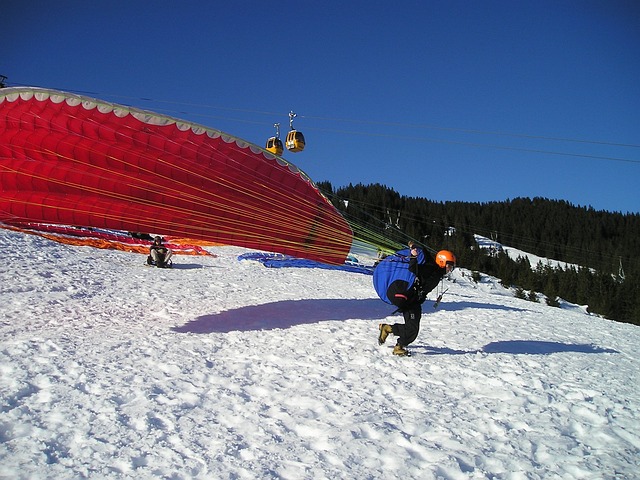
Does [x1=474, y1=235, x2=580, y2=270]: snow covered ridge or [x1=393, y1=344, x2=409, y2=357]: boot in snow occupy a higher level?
[x1=474, y1=235, x2=580, y2=270]: snow covered ridge

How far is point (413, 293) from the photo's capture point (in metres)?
6.34

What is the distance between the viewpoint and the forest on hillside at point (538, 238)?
5006 centimetres

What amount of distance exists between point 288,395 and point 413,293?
2.64 metres

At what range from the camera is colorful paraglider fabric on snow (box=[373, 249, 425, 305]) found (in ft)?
21.4

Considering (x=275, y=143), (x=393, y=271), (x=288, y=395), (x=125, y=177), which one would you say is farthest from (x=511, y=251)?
(x=288, y=395)

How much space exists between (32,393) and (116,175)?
3.76 meters

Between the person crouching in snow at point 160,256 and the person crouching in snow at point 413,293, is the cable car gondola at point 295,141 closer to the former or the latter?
the person crouching in snow at point 160,256

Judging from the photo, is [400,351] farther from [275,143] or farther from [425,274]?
[275,143]

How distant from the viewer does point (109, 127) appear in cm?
687

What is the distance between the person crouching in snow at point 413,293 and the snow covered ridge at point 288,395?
13.6 inches

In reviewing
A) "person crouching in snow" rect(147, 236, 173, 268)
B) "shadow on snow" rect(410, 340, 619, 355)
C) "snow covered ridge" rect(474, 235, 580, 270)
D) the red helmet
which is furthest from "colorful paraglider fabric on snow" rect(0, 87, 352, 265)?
"snow covered ridge" rect(474, 235, 580, 270)

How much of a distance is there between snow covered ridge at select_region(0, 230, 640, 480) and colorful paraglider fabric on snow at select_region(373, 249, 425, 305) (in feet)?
2.79

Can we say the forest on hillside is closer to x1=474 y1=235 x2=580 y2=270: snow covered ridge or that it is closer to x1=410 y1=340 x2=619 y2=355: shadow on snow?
x1=474 y1=235 x2=580 y2=270: snow covered ridge

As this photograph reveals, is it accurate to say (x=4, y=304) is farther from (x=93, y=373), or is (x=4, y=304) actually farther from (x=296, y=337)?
(x=296, y=337)
